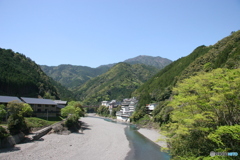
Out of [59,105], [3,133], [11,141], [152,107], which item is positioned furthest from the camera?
[152,107]

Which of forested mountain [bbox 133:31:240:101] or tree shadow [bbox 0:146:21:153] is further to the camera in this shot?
forested mountain [bbox 133:31:240:101]

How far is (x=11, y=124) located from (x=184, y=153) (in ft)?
99.8

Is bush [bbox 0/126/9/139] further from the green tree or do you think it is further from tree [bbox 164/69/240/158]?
the green tree

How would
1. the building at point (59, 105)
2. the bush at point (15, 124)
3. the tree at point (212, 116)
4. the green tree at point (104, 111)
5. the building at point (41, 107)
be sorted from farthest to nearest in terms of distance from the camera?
1. the green tree at point (104, 111)
2. the building at point (59, 105)
3. the building at point (41, 107)
4. the bush at point (15, 124)
5. the tree at point (212, 116)

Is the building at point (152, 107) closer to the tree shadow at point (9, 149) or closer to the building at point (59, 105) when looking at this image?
the building at point (59, 105)

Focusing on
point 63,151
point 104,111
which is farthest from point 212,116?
point 104,111

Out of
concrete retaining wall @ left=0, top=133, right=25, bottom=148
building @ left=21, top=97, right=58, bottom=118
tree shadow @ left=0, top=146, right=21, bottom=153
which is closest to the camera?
tree shadow @ left=0, top=146, right=21, bottom=153

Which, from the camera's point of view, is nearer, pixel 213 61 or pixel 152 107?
pixel 213 61

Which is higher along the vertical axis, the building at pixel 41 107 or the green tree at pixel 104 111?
the building at pixel 41 107

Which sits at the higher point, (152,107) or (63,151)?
(152,107)

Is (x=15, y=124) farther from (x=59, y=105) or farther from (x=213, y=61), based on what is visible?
(x=213, y=61)

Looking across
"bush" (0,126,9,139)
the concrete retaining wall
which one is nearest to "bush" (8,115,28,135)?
the concrete retaining wall

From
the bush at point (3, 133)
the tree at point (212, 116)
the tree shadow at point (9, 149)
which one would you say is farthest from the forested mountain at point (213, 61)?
the bush at point (3, 133)

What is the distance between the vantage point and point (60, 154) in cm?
2842
